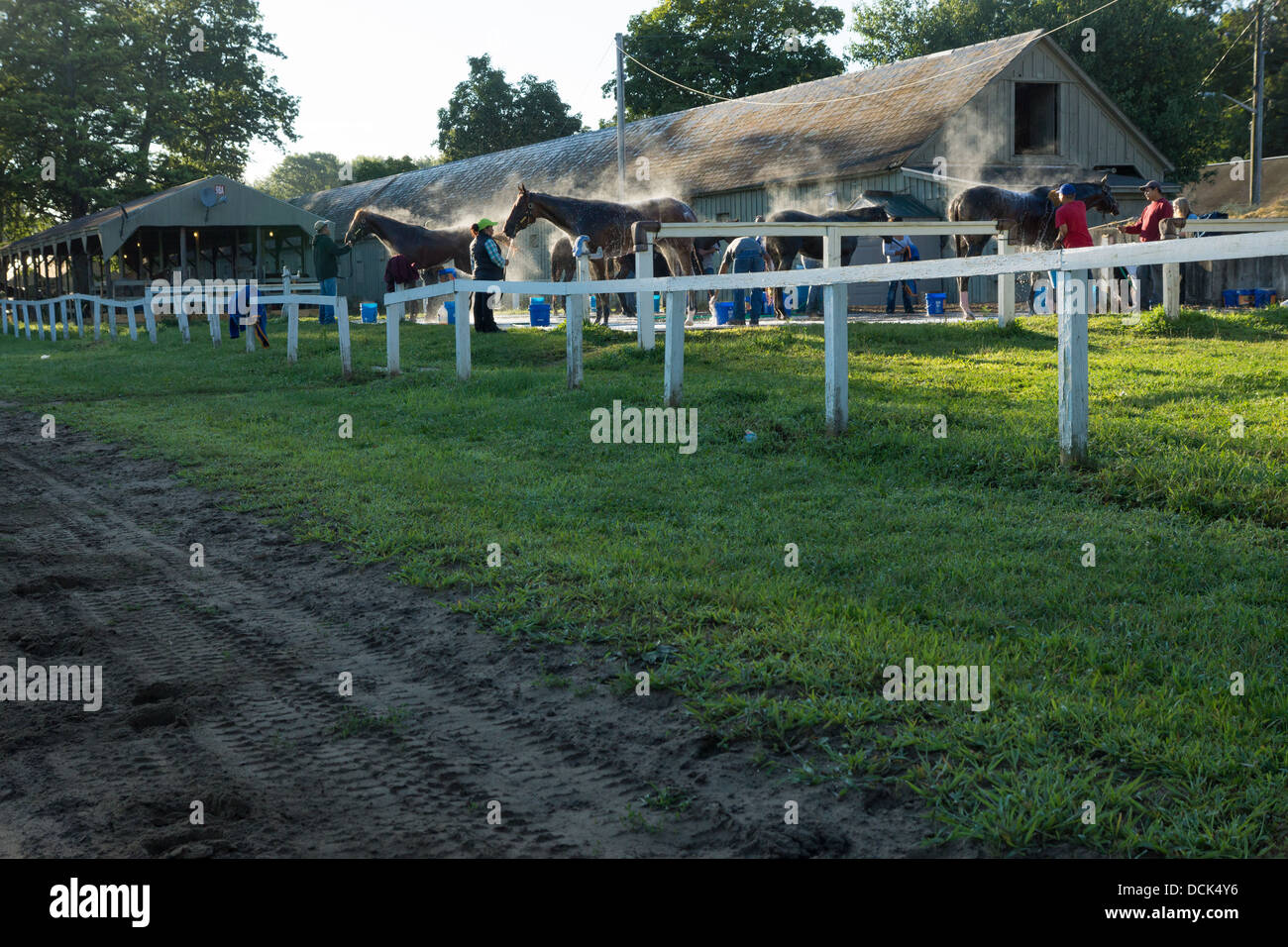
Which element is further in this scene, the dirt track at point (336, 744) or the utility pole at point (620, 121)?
the utility pole at point (620, 121)

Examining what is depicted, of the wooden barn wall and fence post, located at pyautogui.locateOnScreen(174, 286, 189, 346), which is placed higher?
the wooden barn wall

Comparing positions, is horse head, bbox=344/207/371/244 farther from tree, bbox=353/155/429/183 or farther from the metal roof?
tree, bbox=353/155/429/183

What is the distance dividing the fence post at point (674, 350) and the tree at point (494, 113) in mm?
59984


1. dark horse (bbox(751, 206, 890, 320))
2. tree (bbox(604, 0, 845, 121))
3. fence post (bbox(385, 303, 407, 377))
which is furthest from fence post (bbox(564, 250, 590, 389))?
tree (bbox(604, 0, 845, 121))

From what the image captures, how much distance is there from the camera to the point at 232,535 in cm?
702

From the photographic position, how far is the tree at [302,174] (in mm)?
162375

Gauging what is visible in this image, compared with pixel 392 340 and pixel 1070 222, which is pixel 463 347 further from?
pixel 1070 222

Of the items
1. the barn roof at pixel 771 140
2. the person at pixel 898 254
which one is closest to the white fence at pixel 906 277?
the person at pixel 898 254

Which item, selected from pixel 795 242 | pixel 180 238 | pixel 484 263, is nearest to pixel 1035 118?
pixel 795 242

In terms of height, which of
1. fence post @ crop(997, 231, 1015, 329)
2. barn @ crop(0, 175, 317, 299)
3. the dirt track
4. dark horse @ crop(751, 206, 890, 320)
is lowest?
the dirt track

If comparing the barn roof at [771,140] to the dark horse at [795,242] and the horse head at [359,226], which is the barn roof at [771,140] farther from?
the horse head at [359,226]

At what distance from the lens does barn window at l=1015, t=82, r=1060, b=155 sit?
3281cm

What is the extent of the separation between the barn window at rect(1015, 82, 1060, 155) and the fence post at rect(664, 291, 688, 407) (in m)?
26.2

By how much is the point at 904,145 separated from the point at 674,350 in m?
22.4
